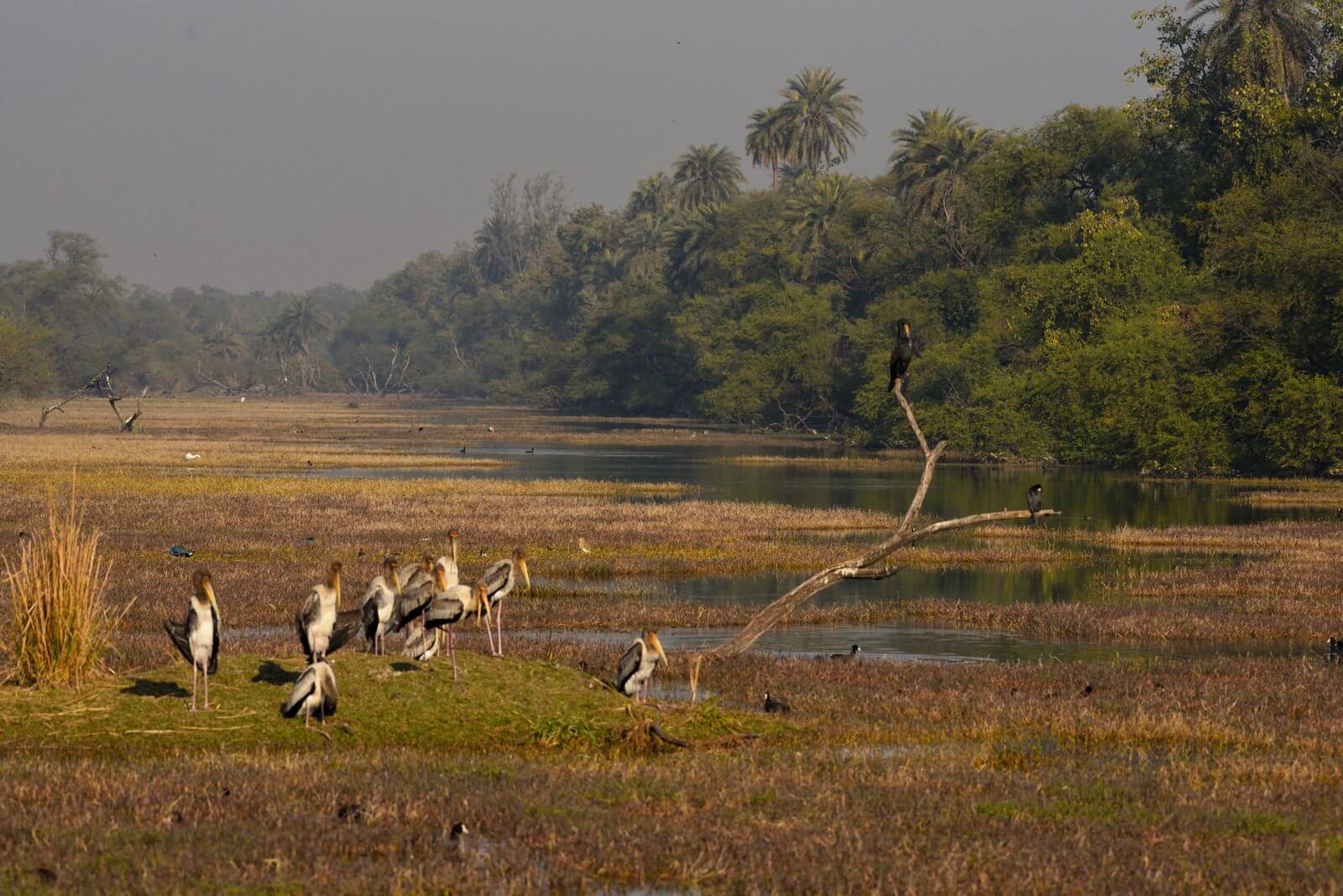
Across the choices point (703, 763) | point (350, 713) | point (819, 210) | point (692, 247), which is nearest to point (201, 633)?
point (350, 713)

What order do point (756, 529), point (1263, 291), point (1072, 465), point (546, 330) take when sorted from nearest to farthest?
point (756, 529), point (1263, 291), point (1072, 465), point (546, 330)

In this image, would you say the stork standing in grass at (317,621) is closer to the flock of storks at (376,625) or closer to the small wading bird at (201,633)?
the flock of storks at (376,625)

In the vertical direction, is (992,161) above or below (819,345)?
above

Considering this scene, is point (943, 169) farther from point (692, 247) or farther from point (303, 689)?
point (303, 689)

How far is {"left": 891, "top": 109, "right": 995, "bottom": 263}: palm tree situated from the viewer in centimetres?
9569

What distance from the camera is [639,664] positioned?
16.1m

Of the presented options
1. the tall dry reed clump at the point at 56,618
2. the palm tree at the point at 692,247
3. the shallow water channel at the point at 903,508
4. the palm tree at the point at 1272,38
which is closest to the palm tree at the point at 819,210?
the palm tree at the point at 692,247

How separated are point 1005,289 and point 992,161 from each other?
280 inches

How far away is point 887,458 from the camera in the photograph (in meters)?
78.8

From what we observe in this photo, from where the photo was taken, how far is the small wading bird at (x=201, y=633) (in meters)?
14.3

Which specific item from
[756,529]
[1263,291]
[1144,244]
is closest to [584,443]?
[1144,244]

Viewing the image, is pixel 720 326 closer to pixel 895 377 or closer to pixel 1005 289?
pixel 1005 289

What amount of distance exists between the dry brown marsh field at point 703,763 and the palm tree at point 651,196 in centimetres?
16126

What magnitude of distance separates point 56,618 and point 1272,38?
225ft
